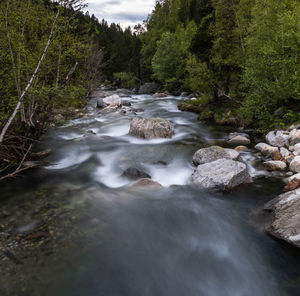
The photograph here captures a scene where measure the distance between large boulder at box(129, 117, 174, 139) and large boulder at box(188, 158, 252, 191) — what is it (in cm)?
503

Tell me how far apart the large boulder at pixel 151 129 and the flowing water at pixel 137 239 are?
3577 millimetres

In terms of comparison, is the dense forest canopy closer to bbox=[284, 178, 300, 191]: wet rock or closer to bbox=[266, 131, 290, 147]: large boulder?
bbox=[266, 131, 290, 147]: large boulder

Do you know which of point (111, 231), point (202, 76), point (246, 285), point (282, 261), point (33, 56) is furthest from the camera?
point (202, 76)

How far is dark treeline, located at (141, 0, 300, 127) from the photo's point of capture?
10578mm

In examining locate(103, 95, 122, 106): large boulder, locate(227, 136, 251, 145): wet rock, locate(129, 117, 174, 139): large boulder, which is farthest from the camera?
locate(103, 95, 122, 106): large boulder

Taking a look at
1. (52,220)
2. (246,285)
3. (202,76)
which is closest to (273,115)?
(202,76)

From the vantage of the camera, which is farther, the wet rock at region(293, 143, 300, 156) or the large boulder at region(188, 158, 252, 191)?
→ the wet rock at region(293, 143, 300, 156)

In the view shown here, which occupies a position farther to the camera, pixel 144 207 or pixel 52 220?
pixel 144 207

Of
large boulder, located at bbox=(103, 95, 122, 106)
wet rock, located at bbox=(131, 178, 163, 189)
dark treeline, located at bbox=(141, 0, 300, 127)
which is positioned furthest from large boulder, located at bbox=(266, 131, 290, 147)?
large boulder, located at bbox=(103, 95, 122, 106)

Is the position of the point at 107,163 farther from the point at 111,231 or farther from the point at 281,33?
the point at 281,33

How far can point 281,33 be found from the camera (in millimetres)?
10766

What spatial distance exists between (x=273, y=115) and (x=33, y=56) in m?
11.3

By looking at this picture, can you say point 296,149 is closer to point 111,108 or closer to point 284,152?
point 284,152

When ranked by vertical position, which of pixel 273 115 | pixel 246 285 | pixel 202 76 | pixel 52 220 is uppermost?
pixel 202 76
